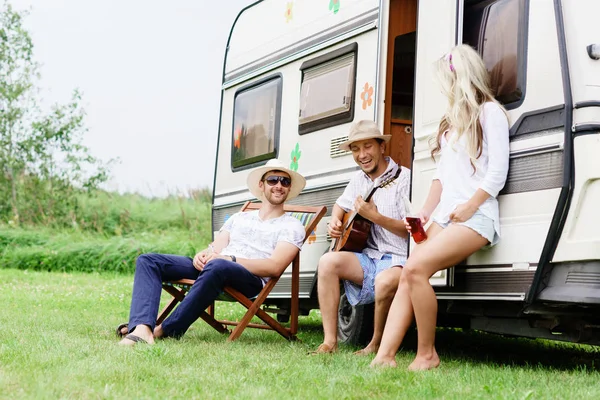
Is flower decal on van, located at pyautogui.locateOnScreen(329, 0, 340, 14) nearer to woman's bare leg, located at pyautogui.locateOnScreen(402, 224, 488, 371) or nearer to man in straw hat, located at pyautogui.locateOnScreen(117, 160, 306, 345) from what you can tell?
man in straw hat, located at pyautogui.locateOnScreen(117, 160, 306, 345)

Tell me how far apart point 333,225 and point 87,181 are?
1265cm

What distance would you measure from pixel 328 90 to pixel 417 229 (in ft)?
6.59

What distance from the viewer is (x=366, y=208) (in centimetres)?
530

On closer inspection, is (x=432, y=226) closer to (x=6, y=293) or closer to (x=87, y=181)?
(x=6, y=293)

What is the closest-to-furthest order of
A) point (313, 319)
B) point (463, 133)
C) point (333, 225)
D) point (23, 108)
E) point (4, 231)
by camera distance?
point (463, 133) → point (333, 225) → point (313, 319) → point (4, 231) → point (23, 108)

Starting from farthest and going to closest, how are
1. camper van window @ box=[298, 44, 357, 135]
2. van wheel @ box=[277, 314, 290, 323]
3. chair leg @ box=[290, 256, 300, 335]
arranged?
van wheel @ box=[277, 314, 290, 323], camper van window @ box=[298, 44, 357, 135], chair leg @ box=[290, 256, 300, 335]

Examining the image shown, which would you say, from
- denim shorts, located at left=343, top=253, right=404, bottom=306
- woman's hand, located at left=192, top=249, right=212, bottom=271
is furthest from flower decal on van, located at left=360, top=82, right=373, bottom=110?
woman's hand, located at left=192, top=249, right=212, bottom=271

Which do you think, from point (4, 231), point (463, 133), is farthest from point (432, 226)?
point (4, 231)

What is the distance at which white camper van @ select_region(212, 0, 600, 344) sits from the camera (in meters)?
4.09

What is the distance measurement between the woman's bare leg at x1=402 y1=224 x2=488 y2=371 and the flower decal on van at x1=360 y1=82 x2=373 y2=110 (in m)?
1.59

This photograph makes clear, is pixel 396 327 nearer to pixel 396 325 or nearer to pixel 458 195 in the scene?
pixel 396 325

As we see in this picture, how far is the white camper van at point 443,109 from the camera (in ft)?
13.4

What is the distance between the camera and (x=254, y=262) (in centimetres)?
576

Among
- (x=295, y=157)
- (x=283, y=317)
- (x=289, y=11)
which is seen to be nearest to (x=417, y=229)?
(x=295, y=157)
